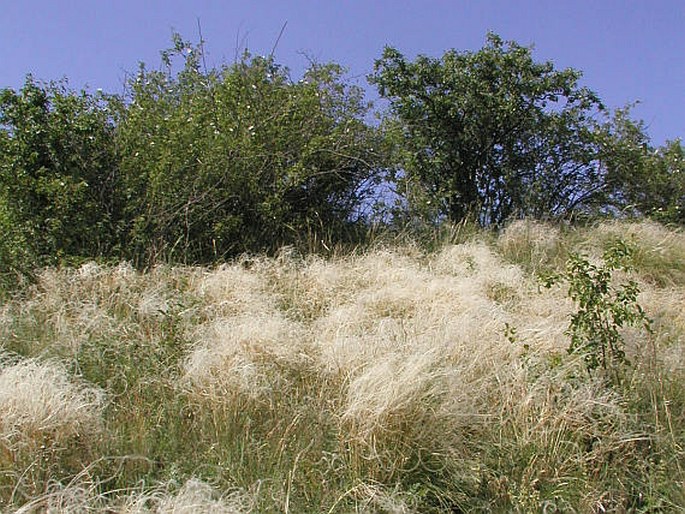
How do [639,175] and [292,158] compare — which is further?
[639,175]

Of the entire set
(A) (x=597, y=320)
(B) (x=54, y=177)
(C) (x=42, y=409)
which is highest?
(B) (x=54, y=177)

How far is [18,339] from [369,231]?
4277mm

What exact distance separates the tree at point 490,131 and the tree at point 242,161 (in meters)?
1.19

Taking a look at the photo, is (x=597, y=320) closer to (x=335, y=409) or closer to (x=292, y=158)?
(x=335, y=409)

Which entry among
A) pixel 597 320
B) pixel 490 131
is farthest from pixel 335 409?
pixel 490 131

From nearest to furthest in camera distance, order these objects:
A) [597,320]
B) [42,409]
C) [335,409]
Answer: [42,409]
[335,409]
[597,320]

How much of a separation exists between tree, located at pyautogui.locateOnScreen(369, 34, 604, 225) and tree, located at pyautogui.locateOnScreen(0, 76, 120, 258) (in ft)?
13.2

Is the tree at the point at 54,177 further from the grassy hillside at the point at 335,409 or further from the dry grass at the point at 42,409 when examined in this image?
the dry grass at the point at 42,409

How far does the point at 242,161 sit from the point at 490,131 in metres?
3.95

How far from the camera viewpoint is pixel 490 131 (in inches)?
353

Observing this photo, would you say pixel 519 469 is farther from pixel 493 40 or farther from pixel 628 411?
pixel 493 40

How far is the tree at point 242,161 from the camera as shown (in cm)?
650

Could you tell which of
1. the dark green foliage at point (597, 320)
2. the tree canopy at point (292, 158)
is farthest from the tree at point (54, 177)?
the dark green foliage at point (597, 320)

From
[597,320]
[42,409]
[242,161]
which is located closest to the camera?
[42,409]
